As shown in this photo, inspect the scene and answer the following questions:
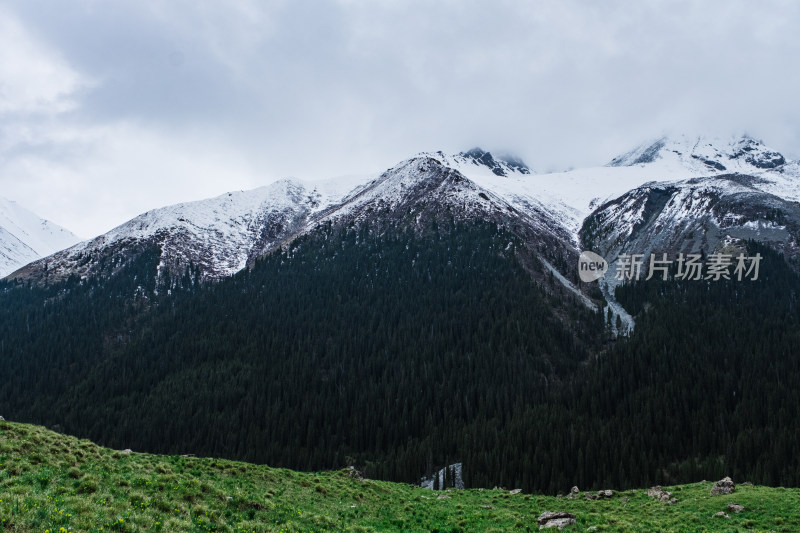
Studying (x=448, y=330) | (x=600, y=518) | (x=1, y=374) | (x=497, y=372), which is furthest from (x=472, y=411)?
(x=1, y=374)

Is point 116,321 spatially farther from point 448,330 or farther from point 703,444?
point 703,444

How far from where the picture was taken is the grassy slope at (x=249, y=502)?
1723 centimetres

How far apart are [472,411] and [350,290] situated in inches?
3334

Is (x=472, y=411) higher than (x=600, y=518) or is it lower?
higher

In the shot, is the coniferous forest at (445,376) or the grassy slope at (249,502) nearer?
the grassy slope at (249,502)

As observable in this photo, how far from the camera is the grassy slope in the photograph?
17.2 m

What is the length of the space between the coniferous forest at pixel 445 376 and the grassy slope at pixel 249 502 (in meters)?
46.9

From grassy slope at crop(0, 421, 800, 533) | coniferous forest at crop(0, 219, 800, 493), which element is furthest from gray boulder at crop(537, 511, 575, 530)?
coniferous forest at crop(0, 219, 800, 493)

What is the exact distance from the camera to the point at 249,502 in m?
24.9

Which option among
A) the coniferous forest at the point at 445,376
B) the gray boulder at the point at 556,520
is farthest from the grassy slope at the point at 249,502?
the coniferous forest at the point at 445,376

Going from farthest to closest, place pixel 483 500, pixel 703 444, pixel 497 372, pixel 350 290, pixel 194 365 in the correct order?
pixel 350 290 < pixel 194 365 < pixel 497 372 < pixel 703 444 < pixel 483 500

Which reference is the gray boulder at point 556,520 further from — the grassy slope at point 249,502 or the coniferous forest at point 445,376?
the coniferous forest at point 445,376

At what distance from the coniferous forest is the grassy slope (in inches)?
1845

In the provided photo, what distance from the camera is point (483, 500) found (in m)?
41.7
